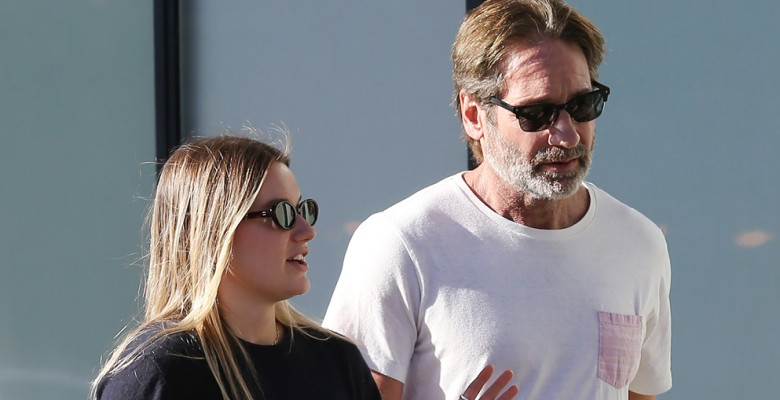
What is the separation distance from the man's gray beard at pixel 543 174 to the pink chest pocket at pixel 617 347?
10.9 inches

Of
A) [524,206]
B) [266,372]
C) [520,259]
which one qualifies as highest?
[524,206]

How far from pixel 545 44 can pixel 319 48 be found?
168 cm

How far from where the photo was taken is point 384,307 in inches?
90.9

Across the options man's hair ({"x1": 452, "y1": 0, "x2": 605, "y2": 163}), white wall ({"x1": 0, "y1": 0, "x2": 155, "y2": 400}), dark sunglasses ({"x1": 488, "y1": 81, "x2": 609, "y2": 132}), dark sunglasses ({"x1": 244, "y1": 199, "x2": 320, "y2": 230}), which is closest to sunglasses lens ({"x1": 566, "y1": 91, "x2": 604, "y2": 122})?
dark sunglasses ({"x1": 488, "y1": 81, "x2": 609, "y2": 132})

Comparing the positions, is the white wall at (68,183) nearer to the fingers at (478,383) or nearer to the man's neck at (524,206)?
the man's neck at (524,206)

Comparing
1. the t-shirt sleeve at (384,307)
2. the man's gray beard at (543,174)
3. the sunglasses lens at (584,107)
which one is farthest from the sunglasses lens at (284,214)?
the sunglasses lens at (584,107)

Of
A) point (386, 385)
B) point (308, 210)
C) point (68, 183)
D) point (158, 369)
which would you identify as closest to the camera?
point (158, 369)

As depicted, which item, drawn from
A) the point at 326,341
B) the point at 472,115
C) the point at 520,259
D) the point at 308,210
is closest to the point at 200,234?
the point at 308,210

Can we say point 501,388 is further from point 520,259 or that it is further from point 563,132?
point 563,132

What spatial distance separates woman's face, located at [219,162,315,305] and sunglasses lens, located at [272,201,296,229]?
13 millimetres

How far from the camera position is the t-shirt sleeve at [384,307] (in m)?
2.30

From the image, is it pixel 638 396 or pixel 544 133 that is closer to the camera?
pixel 544 133

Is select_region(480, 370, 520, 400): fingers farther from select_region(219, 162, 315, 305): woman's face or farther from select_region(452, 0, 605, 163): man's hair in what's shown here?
select_region(452, 0, 605, 163): man's hair

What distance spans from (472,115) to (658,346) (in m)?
0.68
